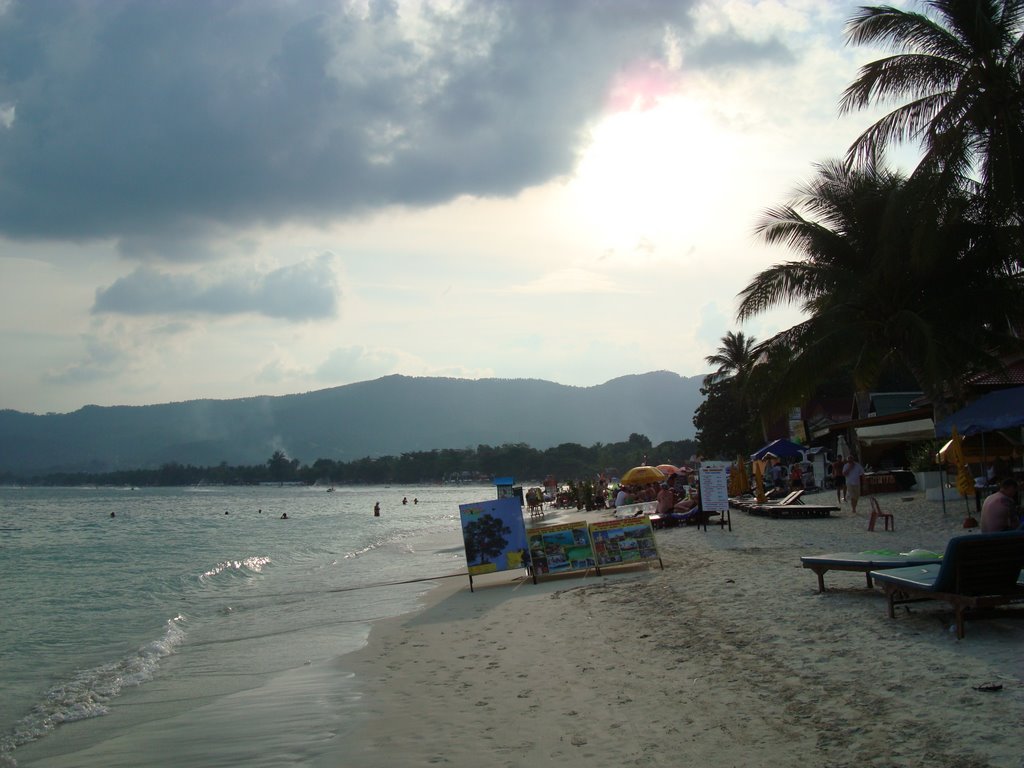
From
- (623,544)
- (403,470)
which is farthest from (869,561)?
(403,470)

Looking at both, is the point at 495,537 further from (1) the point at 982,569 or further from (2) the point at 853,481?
(2) the point at 853,481

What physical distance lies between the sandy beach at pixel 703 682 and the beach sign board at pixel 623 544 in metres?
1.92

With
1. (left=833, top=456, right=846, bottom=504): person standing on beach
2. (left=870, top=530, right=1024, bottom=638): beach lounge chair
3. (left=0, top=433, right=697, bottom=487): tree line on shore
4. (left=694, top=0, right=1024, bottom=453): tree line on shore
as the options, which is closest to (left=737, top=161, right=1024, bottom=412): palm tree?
(left=694, top=0, right=1024, bottom=453): tree line on shore

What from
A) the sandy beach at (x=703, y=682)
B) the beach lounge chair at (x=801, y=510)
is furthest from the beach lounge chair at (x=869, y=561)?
the beach lounge chair at (x=801, y=510)

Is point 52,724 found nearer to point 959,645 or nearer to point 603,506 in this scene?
point 959,645

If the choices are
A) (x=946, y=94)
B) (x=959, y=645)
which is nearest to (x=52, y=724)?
(x=959, y=645)

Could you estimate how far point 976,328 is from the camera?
1870 centimetres

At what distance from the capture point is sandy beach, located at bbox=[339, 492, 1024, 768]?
4559mm

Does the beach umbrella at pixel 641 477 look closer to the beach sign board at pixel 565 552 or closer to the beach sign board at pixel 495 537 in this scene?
the beach sign board at pixel 565 552

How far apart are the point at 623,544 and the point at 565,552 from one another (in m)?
0.90

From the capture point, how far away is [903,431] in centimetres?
2103

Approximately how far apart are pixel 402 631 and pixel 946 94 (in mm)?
13350

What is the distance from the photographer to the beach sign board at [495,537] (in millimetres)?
12766

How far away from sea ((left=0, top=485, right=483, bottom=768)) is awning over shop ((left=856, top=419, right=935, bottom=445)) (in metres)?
11.4
